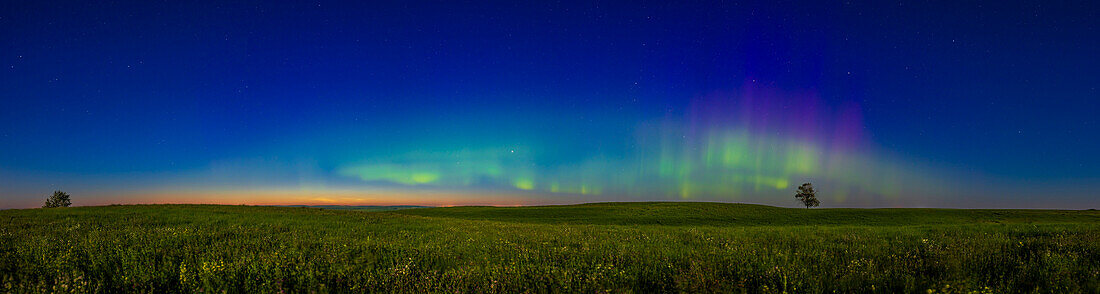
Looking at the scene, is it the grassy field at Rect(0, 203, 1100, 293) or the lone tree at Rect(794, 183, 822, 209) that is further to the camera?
the lone tree at Rect(794, 183, 822, 209)

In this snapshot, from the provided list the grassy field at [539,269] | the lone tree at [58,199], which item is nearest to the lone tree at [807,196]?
the grassy field at [539,269]

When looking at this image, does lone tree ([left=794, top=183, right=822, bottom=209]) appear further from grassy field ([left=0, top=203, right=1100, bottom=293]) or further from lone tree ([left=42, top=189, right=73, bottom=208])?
lone tree ([left=42, top=189, right=73, bottom=208])

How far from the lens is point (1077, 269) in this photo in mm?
5000

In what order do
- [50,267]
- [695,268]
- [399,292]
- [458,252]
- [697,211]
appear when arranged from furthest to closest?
[697,211] → [458,252] → [50,267] → [695,268] → [399,292]

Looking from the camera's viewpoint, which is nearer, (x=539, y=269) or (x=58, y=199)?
(x=539, y=269)

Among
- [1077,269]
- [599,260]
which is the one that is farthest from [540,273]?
[1077,269]

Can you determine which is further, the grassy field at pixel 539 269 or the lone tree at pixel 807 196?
the lone tree at pixel 807 196

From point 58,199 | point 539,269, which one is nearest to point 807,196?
point 539,269

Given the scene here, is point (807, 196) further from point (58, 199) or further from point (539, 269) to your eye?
point (58, 199)

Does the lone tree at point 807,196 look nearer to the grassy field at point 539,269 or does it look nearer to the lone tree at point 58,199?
the grassy field at point 539,269

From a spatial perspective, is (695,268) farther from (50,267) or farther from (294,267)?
(50,267)

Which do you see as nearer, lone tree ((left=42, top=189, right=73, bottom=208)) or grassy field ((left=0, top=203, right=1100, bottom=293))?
grassy field ((left=0, top=203, right=1100, bottom=293))

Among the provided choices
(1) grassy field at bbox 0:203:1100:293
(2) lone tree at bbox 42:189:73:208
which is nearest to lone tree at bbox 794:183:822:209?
(1) grassy field at bbox 0:203:1100:293

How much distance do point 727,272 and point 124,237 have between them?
12.9 metres
